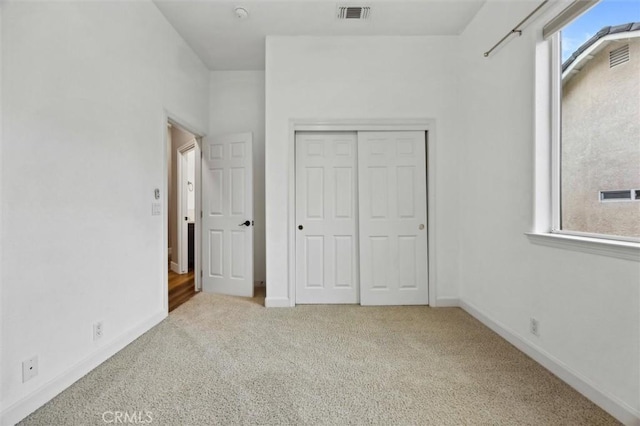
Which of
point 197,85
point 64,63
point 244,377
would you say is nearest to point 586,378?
point 244,377

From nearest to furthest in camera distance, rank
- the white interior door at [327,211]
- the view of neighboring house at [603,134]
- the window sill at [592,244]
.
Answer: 1. the window sill at [592,244]
2. the view of neighboring house at [603,134]
3. the white interior door at [327,211]

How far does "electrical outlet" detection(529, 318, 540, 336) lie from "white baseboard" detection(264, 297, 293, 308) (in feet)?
6.93

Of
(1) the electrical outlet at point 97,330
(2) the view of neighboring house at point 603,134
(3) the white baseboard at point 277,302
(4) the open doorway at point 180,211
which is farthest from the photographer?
(4) the open doorway at point 180,211

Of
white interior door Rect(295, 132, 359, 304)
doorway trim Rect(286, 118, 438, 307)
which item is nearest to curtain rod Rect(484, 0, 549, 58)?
doorway trim Rect(286, 118, 438, 307)

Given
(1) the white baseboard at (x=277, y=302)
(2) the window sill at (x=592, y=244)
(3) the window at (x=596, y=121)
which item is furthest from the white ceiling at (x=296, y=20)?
(1) the white baseboard at (x=277, y=302)

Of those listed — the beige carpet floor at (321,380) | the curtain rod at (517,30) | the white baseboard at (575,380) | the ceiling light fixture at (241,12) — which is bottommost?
the beige carpet floor at (321,380)

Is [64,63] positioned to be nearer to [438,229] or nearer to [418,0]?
[418,0]

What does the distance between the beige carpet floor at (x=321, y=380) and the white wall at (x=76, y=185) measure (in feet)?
0.95

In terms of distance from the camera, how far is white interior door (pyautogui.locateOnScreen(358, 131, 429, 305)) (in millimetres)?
3066

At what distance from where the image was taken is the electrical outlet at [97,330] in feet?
6.17

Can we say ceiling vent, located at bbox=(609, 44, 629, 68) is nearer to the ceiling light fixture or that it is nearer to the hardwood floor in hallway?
the ceiling light fixture

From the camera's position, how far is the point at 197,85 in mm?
3420

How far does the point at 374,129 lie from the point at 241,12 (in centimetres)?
172

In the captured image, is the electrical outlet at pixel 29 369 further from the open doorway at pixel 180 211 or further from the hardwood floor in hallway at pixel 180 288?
the open doorway at pixel 180 211
